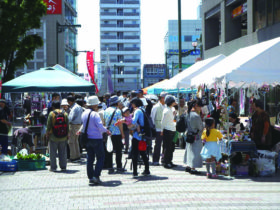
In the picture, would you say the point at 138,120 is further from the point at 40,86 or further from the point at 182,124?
the point at 40,86

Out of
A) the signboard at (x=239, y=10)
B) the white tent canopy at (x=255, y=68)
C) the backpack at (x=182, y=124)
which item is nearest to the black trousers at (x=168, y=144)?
the backpack at (x=182, y=124)

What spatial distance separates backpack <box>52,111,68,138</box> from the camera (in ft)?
34.2

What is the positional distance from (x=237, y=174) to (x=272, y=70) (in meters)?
2.65

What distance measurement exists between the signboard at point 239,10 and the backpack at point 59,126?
17396 millimetres

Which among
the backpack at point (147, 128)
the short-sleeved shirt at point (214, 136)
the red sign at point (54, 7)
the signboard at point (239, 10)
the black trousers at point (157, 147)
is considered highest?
the red sign at point (54, 7)

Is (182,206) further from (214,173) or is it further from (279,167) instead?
(279,167)

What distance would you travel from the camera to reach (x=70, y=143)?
12211 millimetres

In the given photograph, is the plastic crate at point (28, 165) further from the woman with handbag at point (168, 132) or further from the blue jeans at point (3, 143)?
the woman with handbag at point (168, 132)

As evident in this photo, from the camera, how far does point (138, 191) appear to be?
8047 millimetres

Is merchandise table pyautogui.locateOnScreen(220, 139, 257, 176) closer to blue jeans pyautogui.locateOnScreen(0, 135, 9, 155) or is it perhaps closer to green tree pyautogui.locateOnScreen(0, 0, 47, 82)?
blue jeans pyautogui.locateOnScreen(0, 135, 9, 155)

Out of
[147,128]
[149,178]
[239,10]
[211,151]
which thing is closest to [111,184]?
[149,178]

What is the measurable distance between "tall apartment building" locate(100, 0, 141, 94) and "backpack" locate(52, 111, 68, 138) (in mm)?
104963

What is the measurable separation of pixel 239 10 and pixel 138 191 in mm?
20193

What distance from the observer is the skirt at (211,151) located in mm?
9445
